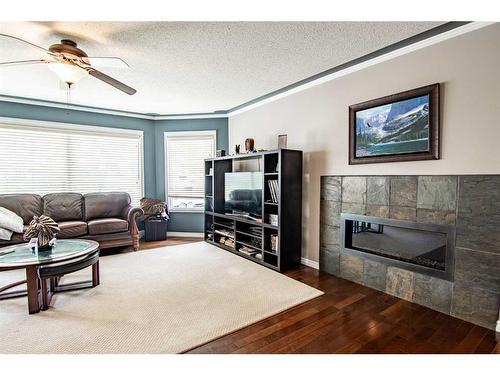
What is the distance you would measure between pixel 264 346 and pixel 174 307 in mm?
999

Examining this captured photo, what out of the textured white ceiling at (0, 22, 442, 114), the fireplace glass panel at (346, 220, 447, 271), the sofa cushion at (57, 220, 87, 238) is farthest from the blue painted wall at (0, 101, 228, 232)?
the fireplace glass panel at (346, 220, 447, 271)

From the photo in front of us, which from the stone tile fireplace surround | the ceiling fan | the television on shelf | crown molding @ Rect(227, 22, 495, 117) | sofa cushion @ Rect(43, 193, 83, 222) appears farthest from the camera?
sofa cushion @ Rect(43, 193, 83, 222)

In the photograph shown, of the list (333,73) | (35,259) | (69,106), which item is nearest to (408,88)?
(333,73)

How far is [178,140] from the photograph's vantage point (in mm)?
5281

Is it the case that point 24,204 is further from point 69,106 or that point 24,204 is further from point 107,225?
point 69,106

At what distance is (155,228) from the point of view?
16.1 ft

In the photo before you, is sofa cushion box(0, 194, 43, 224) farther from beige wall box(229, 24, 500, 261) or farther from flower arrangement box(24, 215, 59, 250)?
beige wall box(229, 24, 500, 261)

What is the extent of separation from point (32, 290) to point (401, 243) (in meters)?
3.53

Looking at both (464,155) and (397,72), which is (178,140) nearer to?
(397,72)

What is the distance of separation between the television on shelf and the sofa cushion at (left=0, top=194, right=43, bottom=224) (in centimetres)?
296

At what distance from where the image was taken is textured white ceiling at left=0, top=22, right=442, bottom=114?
2.12 metres

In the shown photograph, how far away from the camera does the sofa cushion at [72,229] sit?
143 inches

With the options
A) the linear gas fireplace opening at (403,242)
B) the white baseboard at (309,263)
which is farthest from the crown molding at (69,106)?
the linear gas fireplace opening at (403,242)

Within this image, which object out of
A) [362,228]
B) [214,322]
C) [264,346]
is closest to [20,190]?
[214,322]
